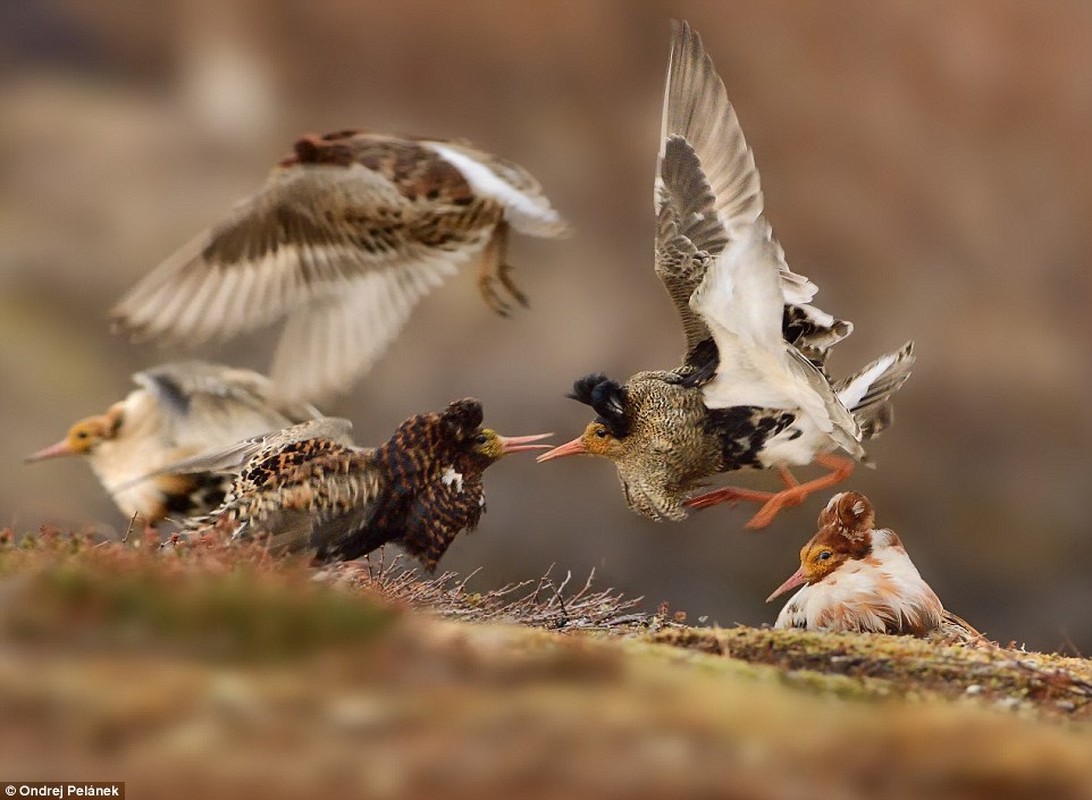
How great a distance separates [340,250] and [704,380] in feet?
5.36

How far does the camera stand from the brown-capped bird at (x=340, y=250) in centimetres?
541

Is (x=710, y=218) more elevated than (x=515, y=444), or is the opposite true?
(x=710, y=218)

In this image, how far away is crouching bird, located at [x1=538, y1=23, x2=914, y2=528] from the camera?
5.01m

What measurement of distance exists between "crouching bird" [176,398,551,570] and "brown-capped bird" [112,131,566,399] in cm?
72

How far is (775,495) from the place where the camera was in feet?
16.9

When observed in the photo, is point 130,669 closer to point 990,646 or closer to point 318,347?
point 318,347

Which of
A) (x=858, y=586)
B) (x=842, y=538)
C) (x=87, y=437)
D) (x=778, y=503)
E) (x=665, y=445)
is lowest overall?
(x=858, y=586)

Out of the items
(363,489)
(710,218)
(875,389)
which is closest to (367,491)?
(363,489)

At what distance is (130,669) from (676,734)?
115 centimetres

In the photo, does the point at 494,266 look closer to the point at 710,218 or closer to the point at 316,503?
the point at 710,218

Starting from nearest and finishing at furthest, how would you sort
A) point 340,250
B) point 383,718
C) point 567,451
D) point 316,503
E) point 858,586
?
1. point 383,718
2. point 316,503
3. point 858,586
4. point 567,451
5. point 340,250

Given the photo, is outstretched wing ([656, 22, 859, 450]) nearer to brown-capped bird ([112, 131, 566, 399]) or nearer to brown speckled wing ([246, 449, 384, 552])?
brown-capped bird ([112, 131, 566, 399])

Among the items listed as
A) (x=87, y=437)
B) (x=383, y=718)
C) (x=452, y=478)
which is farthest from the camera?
(x=87, y=437)

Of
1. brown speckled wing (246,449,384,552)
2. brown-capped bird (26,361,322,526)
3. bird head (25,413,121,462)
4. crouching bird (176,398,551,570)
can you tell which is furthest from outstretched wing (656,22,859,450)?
bird head (25,413,121,462)
